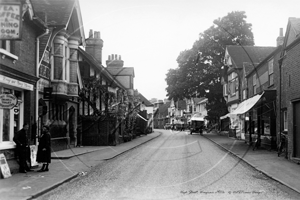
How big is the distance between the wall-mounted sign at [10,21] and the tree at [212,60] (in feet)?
117

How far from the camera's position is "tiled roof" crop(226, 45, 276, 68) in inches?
1513

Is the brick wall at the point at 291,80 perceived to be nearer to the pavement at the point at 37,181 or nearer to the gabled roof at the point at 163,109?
the pavement at the point at 37,181

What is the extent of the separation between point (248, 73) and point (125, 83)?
2342cm

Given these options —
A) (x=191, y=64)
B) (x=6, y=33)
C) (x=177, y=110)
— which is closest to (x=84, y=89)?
(x=6, y=33)

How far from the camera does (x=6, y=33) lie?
390 inches

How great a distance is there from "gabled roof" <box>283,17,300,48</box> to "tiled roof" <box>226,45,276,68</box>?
2036 centimetres

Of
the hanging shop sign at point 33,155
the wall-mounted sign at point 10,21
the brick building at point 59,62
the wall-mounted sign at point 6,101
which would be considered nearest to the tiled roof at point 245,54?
the brick building at point 59,62

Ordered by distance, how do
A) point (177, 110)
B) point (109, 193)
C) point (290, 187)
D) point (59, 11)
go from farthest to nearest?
point (177, 110)
point (59, 11)
point (290, 187)
point (109, 193)

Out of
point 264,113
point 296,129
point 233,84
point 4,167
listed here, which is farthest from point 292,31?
point 233,84

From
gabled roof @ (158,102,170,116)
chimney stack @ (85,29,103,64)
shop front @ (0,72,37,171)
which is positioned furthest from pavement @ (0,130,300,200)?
gabled roof @ (158,102,170,116)

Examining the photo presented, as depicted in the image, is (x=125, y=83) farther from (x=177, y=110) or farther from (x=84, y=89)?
(x=177, y=110)

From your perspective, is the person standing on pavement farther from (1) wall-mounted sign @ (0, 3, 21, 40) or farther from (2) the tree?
(2) the tree

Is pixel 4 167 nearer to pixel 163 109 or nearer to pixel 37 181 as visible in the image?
pixel 37 181

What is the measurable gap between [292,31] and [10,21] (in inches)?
458
